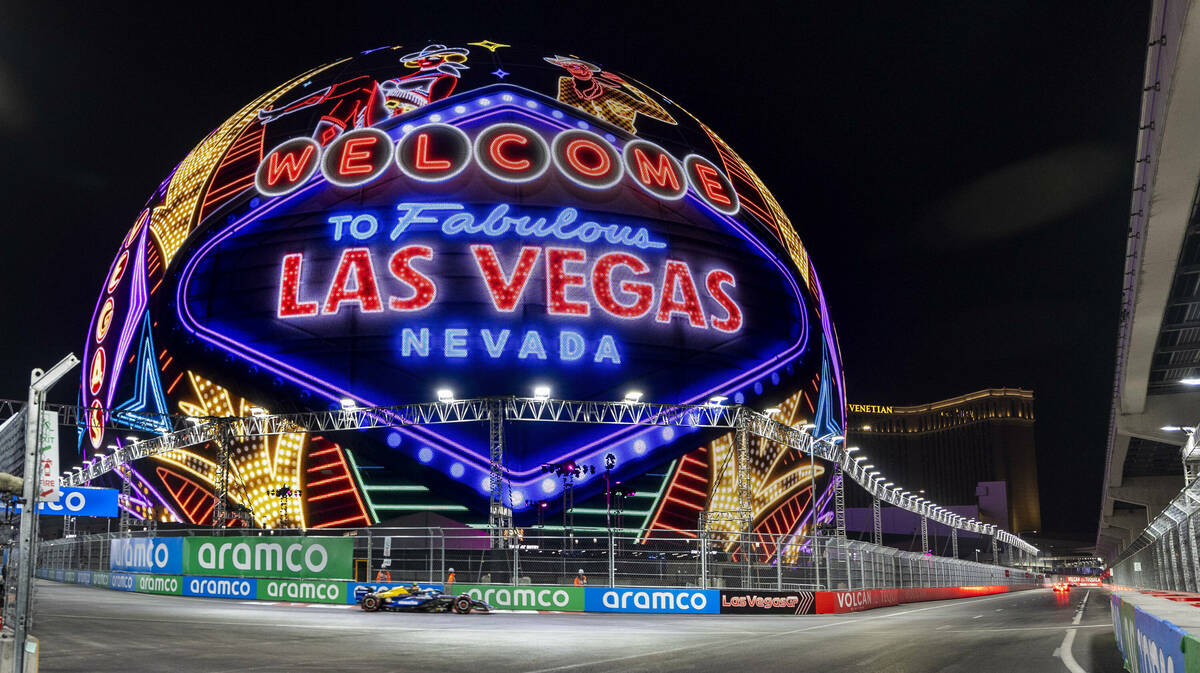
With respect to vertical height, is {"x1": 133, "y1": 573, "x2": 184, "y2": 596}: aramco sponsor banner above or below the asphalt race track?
below

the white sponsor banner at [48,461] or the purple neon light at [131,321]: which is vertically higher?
the purple neon light at [131,321]

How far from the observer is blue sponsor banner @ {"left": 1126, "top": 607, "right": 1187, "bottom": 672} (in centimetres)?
661

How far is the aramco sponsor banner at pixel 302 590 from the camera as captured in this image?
105 ft

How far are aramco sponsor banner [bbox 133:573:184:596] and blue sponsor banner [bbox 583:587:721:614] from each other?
51.5 ft

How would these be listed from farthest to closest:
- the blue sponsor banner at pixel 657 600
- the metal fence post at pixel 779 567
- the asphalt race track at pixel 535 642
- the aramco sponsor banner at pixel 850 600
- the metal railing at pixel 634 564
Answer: the aramco sponsor banner at pixel 850 600
the metal railing at pixel 634 564
the metal fence post at pixel 779 567
the blue sponsor banner at pixel 657 600
the asphalt race track at pixel 535 642

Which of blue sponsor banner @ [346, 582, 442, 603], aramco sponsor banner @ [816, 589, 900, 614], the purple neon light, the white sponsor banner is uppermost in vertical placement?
the purple neon light

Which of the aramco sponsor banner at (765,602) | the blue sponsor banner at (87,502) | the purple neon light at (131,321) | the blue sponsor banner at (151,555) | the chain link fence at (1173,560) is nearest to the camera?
the chain link fence at (1173,560)

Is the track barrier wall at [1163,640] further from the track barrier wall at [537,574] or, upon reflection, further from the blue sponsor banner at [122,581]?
the blue sponsor banner at [122,581]

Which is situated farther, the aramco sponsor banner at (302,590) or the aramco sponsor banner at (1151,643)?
the aramco sponsor banner at (302,590)

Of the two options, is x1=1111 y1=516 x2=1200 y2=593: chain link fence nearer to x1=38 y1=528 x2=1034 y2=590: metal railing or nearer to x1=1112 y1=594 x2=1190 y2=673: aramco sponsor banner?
x1=38 y1=528 x2=1034 y2=590: metal railing

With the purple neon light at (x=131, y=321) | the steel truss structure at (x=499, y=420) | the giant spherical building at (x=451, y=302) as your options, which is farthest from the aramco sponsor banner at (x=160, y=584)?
the purple neon light at (x=131, y=321)

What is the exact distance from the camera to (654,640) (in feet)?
61.5

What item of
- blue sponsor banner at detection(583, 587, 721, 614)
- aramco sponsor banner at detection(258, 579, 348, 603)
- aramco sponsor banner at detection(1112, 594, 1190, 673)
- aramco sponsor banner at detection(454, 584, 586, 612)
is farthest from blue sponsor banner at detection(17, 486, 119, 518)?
aramco sponsor banner at detection(1112, 594, 1190, 673)

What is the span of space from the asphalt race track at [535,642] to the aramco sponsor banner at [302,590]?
13.9ft
